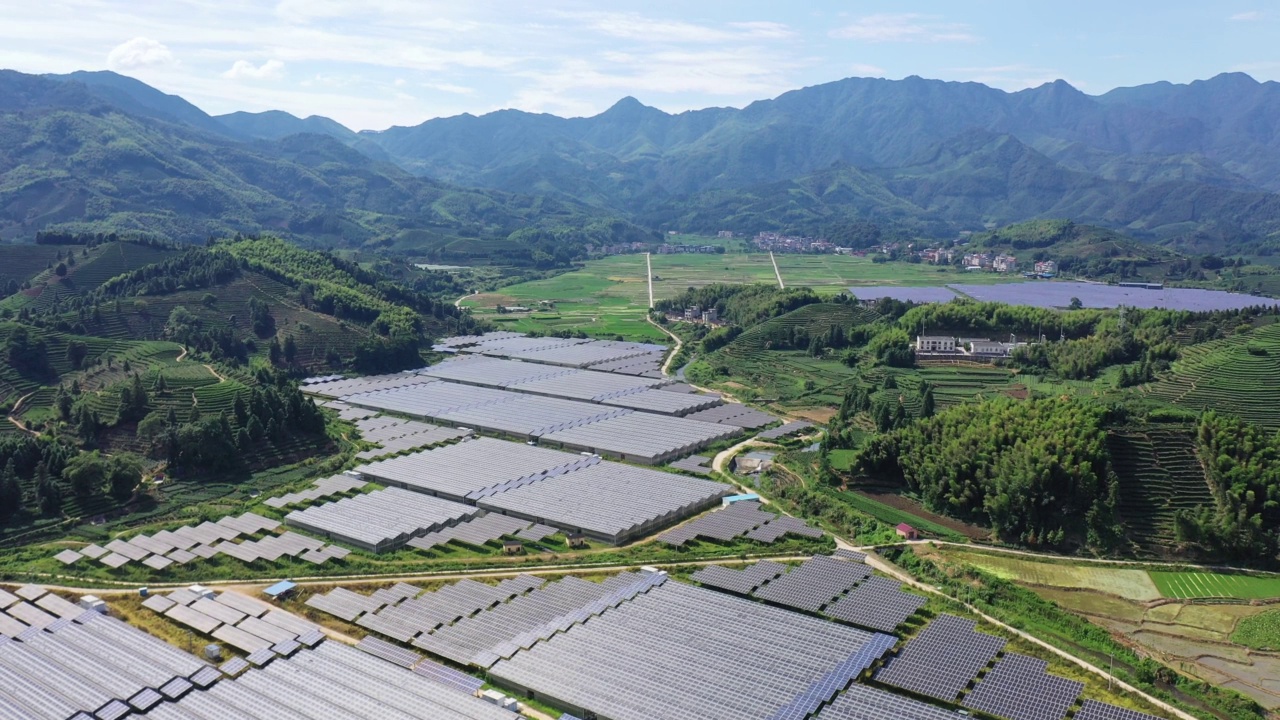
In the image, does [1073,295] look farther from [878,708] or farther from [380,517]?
[878,708]

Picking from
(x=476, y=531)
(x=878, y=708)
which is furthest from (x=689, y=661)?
(x=476, y=531)

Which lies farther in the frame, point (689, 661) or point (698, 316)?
point (698, 316)

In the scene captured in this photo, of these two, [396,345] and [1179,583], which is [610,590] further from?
[396,345]

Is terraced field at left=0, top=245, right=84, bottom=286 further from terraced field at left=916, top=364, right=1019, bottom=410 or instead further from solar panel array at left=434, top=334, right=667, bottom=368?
terraced field at left=916, top=364, right=1019, bottom=410

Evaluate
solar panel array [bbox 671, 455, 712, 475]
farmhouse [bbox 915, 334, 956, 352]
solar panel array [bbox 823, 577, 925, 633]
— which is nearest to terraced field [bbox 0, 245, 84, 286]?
solar panel array [bbox 671, 455, 712, 475]

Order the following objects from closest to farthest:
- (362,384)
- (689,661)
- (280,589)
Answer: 1. (689,661)
2. (280,589)
3. (362,384)

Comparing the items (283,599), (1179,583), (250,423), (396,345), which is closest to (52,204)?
(396,345)
